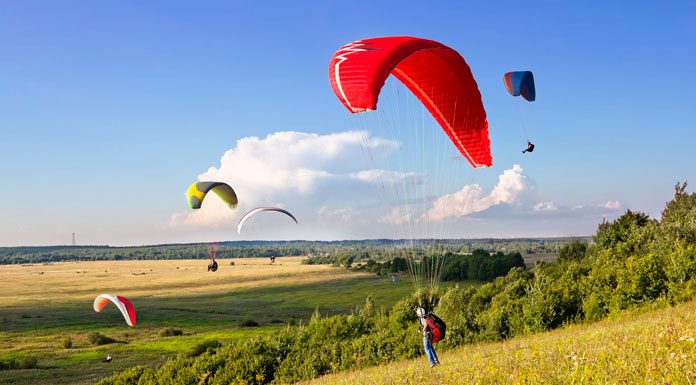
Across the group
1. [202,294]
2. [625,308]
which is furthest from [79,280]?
[625,308]

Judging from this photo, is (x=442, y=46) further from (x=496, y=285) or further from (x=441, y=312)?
(x=496, y=285)

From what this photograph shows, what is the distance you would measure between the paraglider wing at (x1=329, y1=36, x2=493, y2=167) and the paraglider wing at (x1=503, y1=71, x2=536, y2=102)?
2.95 metres

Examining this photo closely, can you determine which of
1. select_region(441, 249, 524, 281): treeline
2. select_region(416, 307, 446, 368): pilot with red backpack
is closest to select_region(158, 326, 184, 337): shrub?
select_region(441, 249, 524, 281): treeline

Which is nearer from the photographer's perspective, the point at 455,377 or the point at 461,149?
the point at 455,377

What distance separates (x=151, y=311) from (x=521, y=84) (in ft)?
328

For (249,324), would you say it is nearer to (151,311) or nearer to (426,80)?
(151,311)

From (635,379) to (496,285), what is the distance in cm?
3745

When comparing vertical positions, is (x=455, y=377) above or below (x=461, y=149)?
below

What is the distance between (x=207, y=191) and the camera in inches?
1380

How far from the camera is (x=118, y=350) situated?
2482 inches

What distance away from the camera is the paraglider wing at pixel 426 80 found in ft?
46.4

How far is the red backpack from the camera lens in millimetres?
14289

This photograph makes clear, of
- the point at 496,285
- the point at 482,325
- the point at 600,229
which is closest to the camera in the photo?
the point at 482,325

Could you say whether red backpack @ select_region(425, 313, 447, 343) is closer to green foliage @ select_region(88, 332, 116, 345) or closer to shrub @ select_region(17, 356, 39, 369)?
shrub @ select_region(17, 356, 39, 369)
